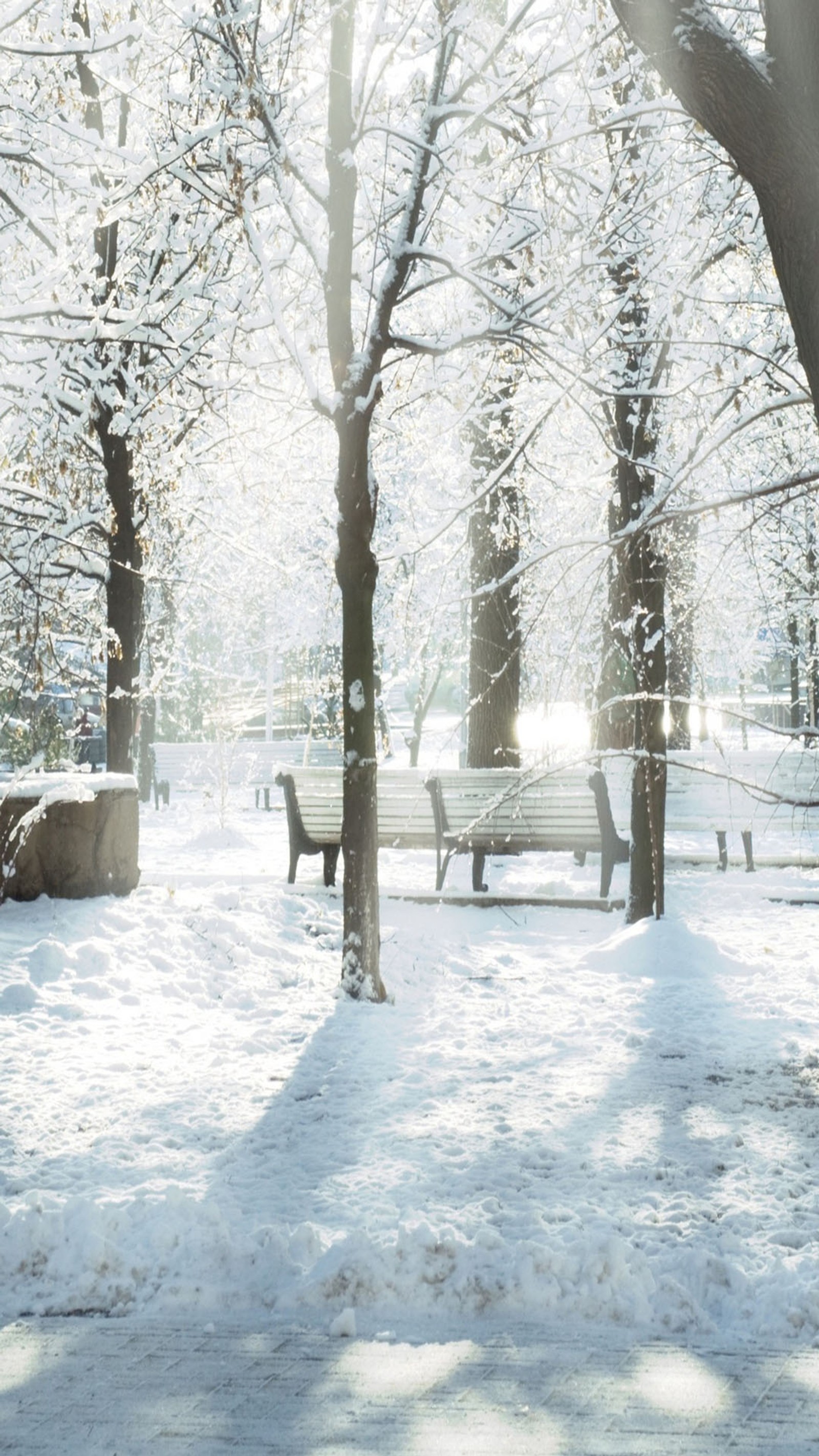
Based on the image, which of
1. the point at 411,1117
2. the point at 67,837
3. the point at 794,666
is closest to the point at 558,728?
the point at 411,1117

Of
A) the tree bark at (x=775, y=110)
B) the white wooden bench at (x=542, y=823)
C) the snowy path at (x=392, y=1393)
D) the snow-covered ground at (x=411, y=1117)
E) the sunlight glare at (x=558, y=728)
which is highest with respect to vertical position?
the tree bark at (x=775, y=110)

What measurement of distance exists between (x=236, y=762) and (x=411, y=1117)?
19210 millimetres

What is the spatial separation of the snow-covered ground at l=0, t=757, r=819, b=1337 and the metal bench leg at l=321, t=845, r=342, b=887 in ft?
4.57

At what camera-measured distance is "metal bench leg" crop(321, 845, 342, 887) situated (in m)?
10.5

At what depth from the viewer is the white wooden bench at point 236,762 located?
23797 mm

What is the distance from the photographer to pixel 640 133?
8.22m

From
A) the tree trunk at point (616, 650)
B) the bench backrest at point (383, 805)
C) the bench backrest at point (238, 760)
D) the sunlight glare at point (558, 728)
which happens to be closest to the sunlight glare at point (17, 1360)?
the sunlight glare at point (558, 728)

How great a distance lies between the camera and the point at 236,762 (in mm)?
23781

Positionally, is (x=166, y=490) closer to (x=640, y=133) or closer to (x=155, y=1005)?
(x=155, y=1005)

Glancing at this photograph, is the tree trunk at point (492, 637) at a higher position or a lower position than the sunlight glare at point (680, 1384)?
higher

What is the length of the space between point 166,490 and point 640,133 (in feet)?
12.3

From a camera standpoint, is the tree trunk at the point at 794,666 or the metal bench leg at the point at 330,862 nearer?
the metal bench leg at the point at 330,862

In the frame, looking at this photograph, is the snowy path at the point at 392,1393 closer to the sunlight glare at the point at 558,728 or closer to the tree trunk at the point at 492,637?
the sunlight glare at the point at 558,728

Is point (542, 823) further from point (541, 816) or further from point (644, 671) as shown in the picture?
point (644, 671)
